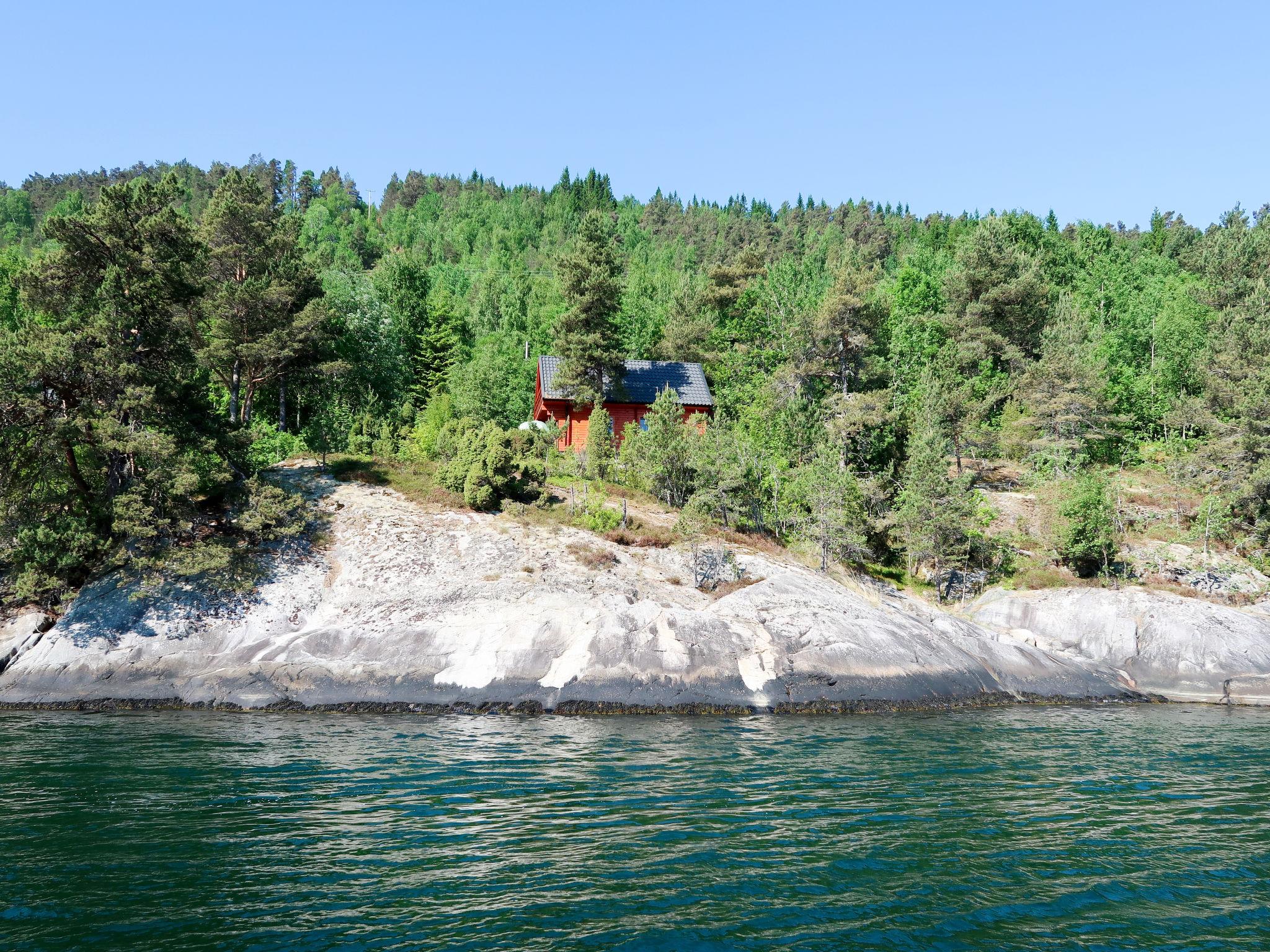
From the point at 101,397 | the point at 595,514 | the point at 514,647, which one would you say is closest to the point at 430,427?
the point at 595,514

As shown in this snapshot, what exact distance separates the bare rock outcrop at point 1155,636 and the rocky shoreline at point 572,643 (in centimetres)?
8

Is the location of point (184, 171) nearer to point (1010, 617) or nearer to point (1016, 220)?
point (1016, 220)

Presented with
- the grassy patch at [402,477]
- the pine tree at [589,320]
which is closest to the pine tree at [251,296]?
A: the grassy patch at [402,477]

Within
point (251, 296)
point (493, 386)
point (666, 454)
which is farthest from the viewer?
point (493, 386)

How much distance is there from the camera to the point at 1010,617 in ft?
117

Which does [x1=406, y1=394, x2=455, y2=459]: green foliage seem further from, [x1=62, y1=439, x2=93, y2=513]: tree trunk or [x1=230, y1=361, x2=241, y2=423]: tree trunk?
[x1=62, y1=439, x2=93, y2=513]: tree trunk

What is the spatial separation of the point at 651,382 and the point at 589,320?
740cm

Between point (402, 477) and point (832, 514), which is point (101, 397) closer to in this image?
point (402, 477)

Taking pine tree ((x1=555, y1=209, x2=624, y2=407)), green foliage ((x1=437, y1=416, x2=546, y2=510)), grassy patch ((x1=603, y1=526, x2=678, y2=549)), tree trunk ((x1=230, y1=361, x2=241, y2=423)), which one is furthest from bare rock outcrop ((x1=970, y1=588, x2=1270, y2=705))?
tree trunk ((x1=230, y1=361, x2=241, y2=423))

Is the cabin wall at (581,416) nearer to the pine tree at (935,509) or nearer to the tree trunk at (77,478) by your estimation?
the pine tree at (935,509)

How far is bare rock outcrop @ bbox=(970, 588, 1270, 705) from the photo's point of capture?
103 ft

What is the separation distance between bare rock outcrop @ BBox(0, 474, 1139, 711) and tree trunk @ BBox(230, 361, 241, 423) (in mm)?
14416

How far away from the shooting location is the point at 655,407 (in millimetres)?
43000

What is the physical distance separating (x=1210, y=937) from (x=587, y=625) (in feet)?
65.6
